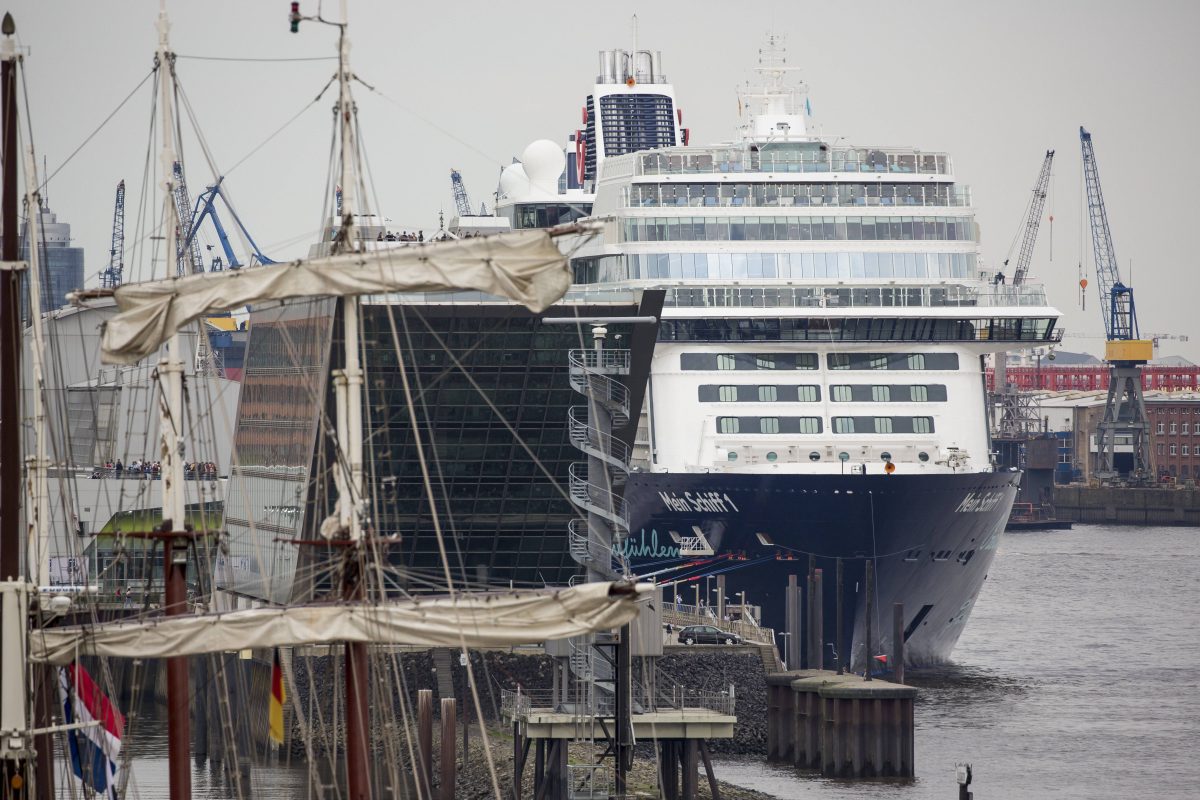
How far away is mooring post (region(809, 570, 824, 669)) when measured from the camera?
69.1m

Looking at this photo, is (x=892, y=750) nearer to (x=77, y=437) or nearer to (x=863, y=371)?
(x=863, y=371)

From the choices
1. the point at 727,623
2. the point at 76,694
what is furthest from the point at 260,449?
the point at 76,694

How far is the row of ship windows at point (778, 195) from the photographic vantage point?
82375 mm

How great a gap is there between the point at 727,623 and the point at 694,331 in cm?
1257

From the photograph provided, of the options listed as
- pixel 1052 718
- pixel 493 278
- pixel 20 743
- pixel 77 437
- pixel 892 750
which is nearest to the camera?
pixel 20 743

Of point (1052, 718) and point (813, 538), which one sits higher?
point (813, 538)

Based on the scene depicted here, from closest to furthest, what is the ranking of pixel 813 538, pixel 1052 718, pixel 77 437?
pixel 1052 718, pixel 813 538, pixel 77 437

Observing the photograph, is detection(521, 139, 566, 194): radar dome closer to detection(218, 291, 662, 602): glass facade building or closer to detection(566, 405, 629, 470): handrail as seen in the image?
detection(218, 291, 662, 602): glass facade building

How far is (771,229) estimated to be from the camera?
82312 mm

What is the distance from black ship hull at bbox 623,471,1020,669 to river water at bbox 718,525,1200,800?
2.99 metres

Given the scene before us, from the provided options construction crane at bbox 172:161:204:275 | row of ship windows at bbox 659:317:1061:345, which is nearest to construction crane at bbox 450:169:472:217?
construction crane at bbox 172:161:204:275

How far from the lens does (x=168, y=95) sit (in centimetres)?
3734

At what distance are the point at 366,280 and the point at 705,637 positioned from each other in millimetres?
33244

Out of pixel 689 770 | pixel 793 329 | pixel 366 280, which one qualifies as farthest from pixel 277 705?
pixel 793 329
